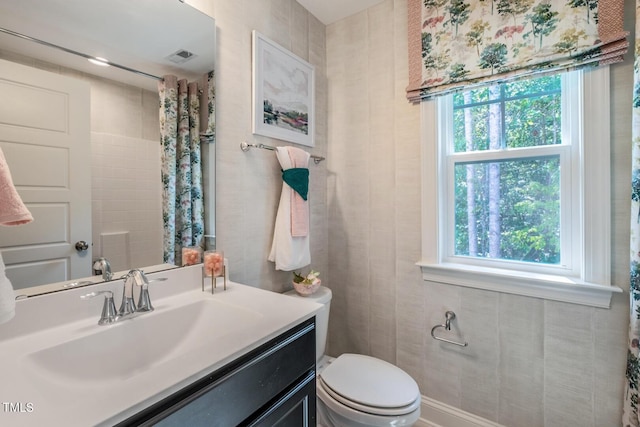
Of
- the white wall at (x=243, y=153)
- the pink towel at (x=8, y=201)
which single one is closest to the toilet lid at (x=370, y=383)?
the white wall at (x=243, y=153)

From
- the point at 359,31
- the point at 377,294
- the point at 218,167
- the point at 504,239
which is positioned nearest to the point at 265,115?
the point at 218,167

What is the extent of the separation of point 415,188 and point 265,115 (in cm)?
92

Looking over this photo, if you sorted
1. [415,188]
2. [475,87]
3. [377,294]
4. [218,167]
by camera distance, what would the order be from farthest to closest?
[377,294] → [415,188] → [475,87] → [218,167]

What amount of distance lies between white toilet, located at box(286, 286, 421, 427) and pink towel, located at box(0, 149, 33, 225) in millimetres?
1183

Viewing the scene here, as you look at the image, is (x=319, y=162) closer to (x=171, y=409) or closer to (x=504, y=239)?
(x=504, y=239)

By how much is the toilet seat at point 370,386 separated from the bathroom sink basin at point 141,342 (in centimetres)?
59

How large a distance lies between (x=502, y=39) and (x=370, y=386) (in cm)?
169

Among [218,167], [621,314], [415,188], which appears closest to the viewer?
[621,314]

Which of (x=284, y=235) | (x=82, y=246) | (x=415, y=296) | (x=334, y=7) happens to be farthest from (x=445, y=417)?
(x=334, y=7)

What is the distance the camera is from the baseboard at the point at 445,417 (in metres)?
1.48

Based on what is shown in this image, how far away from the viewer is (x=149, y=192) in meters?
1.07

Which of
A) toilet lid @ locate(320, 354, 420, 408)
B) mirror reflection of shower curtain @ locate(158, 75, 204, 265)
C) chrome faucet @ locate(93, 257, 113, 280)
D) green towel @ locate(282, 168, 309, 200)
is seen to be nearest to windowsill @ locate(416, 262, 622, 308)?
toilet lid @ locate(320, 354, 420, 408)

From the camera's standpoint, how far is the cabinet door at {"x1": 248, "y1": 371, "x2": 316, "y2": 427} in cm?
80

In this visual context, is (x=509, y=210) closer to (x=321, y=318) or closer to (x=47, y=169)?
(x=321, y=318)
